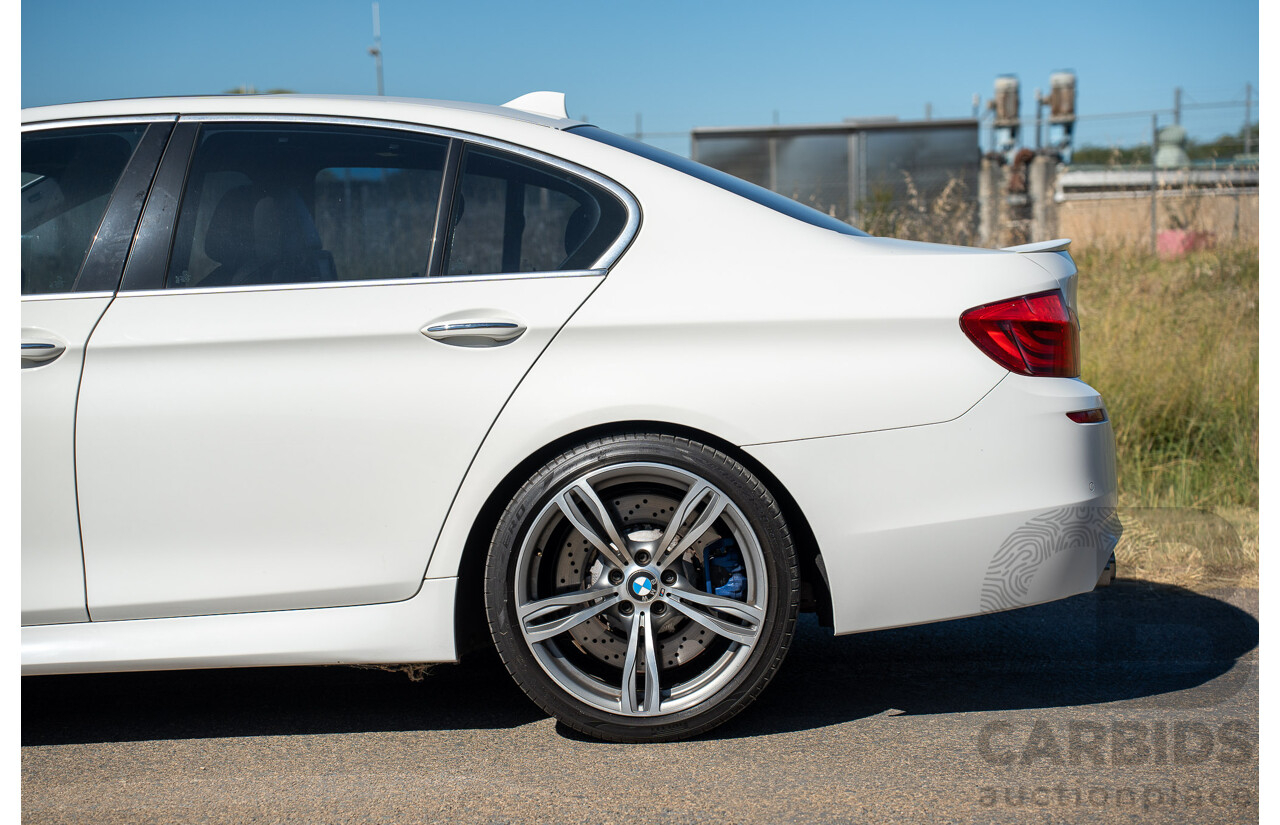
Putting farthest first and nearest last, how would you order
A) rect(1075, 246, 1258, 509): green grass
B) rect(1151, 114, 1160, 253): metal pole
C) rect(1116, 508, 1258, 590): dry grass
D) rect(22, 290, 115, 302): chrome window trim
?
rect(1151, 114, 1160, 253): metal pole < rect(1075, 246, 1258, 509): green grass < rect(1116, 508, 1258, 590): dry grass < rect(22, 290, 115, 302): chrome window trim

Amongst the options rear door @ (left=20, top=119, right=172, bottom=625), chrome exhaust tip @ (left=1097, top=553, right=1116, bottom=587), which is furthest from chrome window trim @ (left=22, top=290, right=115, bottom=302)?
chrome exhaust tip @ (left=1097, top=553, right=1116, bottom=587)

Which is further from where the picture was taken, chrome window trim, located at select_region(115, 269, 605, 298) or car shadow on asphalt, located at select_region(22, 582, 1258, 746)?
car shadow on asphalt, located at select_region(22, 582, 1258, 746)

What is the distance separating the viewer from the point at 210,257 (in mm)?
2914

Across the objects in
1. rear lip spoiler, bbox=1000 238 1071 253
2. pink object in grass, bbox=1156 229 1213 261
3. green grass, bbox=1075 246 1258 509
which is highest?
rear lip spoiler, bbox=1000 238 1071 253

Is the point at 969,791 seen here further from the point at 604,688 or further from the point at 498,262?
the point at 498,262

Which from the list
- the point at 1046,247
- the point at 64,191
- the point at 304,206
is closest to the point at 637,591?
the point at 304,206

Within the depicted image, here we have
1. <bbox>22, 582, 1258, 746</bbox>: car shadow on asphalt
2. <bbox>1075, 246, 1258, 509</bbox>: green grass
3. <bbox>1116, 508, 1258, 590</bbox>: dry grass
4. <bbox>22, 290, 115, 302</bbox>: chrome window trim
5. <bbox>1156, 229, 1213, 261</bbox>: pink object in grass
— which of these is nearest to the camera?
<bbox>22, 290, 115, 302</bbox>: chrome window trim

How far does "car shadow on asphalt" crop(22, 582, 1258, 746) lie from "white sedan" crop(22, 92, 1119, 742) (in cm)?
40

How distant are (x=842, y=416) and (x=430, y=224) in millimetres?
1244

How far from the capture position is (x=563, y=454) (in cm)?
282

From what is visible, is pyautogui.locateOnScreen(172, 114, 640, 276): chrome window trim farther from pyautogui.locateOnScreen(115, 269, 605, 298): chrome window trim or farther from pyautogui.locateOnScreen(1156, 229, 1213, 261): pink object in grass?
pyautogui.locateOnScreen(1156, 229, 1213, 261): pink object in grass

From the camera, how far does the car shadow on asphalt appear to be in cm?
312

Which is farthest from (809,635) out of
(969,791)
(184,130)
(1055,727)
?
(184,130)

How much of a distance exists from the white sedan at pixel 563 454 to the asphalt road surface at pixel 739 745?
26 cm
